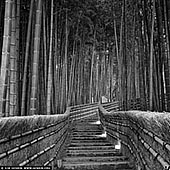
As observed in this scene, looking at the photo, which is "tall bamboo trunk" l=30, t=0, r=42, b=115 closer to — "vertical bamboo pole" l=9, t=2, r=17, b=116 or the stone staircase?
"vertical bamboo pole" l=9, t=2, r=17, b=116

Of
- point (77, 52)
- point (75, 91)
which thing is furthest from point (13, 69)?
point (75, 91)

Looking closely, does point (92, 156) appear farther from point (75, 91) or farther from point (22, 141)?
point (75, 91)

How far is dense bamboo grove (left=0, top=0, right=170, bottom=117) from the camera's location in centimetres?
371

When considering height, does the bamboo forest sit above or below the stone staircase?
above

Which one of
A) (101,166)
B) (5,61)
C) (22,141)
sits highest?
(5,61)

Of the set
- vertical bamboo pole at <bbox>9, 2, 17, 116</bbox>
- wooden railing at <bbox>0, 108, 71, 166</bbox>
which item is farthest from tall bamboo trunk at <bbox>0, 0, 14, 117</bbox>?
vertical bamboo pole at <bbox>9, 2, 17, 116</bbox>

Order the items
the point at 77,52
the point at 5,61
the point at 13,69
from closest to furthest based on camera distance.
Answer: the point at 5,61
the point at 13,69
the point at 77,52

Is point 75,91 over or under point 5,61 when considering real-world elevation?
over

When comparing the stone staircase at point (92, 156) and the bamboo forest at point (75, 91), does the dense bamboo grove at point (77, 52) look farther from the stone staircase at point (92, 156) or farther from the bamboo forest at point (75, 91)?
the stone staircase at point (92, 156)

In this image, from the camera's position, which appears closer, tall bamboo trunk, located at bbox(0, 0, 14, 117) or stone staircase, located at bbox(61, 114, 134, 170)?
tall bamboo trunk, located at bbox(0, 0, 14, 117)

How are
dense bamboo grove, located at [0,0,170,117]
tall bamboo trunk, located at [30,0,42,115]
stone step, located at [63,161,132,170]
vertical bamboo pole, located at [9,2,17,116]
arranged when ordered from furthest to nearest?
1. stone step, located at [63,161,132,170]
2. dense bamboo grove, located at [0,0,170,117]
3. tall bamboo trunk, located at [30,0,42,115]
4. vertical bamboo pole, located at [9,2,17,116]

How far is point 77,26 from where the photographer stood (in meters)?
9.86

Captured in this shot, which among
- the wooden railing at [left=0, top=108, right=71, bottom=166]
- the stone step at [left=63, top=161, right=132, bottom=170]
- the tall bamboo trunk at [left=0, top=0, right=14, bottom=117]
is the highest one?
the tall bamboo trunk at [left=0, top=0, right=14, bottom=117]

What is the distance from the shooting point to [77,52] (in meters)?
10.9
